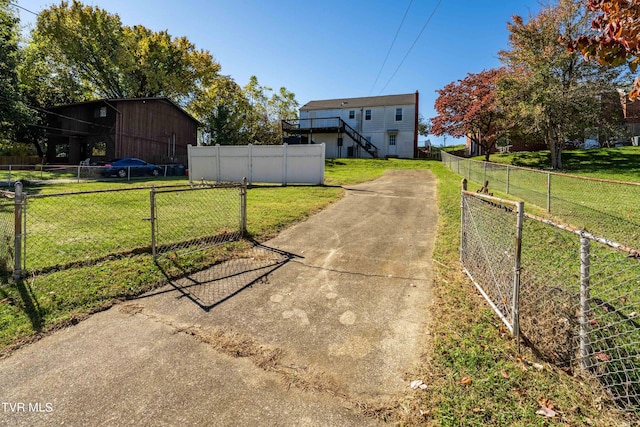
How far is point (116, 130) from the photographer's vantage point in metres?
24.8

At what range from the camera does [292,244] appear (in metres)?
6.34

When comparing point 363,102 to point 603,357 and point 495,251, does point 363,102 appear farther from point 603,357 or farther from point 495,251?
point 603,357

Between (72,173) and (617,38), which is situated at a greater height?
(617,38)

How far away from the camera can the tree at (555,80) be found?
58.6 feet

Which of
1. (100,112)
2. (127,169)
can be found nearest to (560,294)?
(127,169)

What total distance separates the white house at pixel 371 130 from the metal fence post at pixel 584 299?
31550 millimetres

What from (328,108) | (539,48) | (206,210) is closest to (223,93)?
(328,108)

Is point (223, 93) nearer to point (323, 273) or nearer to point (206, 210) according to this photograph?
point (206, 210)

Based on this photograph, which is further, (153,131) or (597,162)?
(153,131)

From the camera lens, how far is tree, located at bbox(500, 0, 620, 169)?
58.6 ft

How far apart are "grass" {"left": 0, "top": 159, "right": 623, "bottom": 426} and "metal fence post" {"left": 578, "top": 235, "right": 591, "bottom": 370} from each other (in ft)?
0.67

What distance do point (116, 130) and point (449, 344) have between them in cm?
2836

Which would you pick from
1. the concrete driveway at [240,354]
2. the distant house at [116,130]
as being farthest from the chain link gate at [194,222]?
the distant house at [116,130]

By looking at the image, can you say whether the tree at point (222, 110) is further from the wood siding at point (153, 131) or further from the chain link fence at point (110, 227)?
the chain link fence at point (110, 227)
